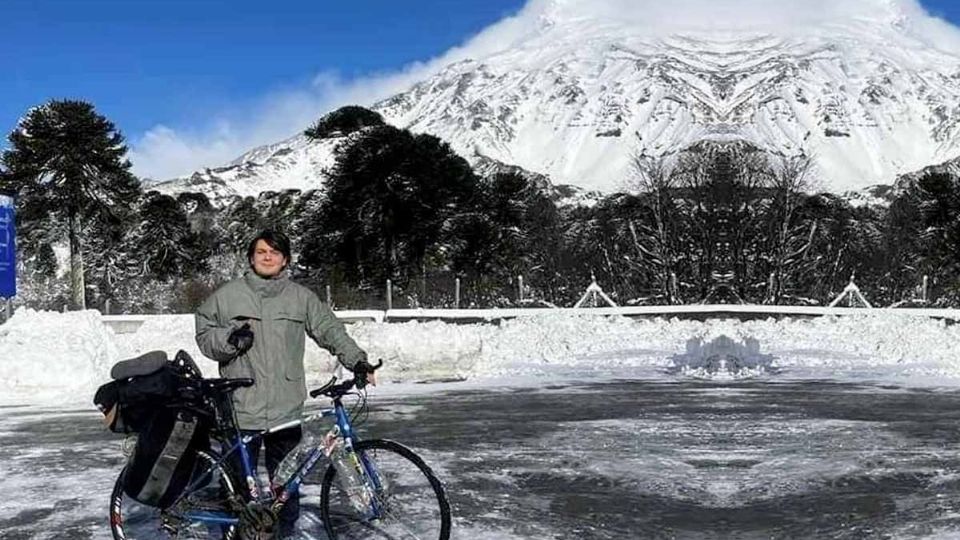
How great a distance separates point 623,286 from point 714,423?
25.9 metres

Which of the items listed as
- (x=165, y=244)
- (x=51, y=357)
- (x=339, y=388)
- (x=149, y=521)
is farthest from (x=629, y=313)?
(x=165, y=244)

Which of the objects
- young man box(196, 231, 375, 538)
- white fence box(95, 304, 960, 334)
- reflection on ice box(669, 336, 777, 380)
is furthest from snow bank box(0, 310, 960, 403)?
young man box(196, 231, 375, 538)

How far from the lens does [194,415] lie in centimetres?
550

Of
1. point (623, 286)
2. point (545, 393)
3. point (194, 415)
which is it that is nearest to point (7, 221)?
point (545, 393)

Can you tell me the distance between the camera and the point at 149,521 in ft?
21.2

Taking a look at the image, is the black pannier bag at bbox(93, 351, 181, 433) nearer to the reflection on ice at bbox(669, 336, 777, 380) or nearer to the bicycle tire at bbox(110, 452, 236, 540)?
the bicycle tire at bbox(110, 452, 236, 540)

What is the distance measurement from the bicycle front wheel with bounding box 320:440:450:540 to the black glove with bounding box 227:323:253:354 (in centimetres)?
76

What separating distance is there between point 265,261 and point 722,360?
9.28m

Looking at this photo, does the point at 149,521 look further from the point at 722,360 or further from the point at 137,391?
the point at 722,360

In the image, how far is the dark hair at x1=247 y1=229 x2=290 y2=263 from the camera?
555cm

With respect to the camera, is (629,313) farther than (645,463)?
Yes

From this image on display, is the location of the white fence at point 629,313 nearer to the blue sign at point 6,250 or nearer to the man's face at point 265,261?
Result: the blue sign at point 6,250

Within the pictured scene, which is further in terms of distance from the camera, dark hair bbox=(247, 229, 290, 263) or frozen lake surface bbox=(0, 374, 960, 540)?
frozen lake surface bbox=(0, 374, 960, 540)

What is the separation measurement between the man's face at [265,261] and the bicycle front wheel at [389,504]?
39.1 inches
